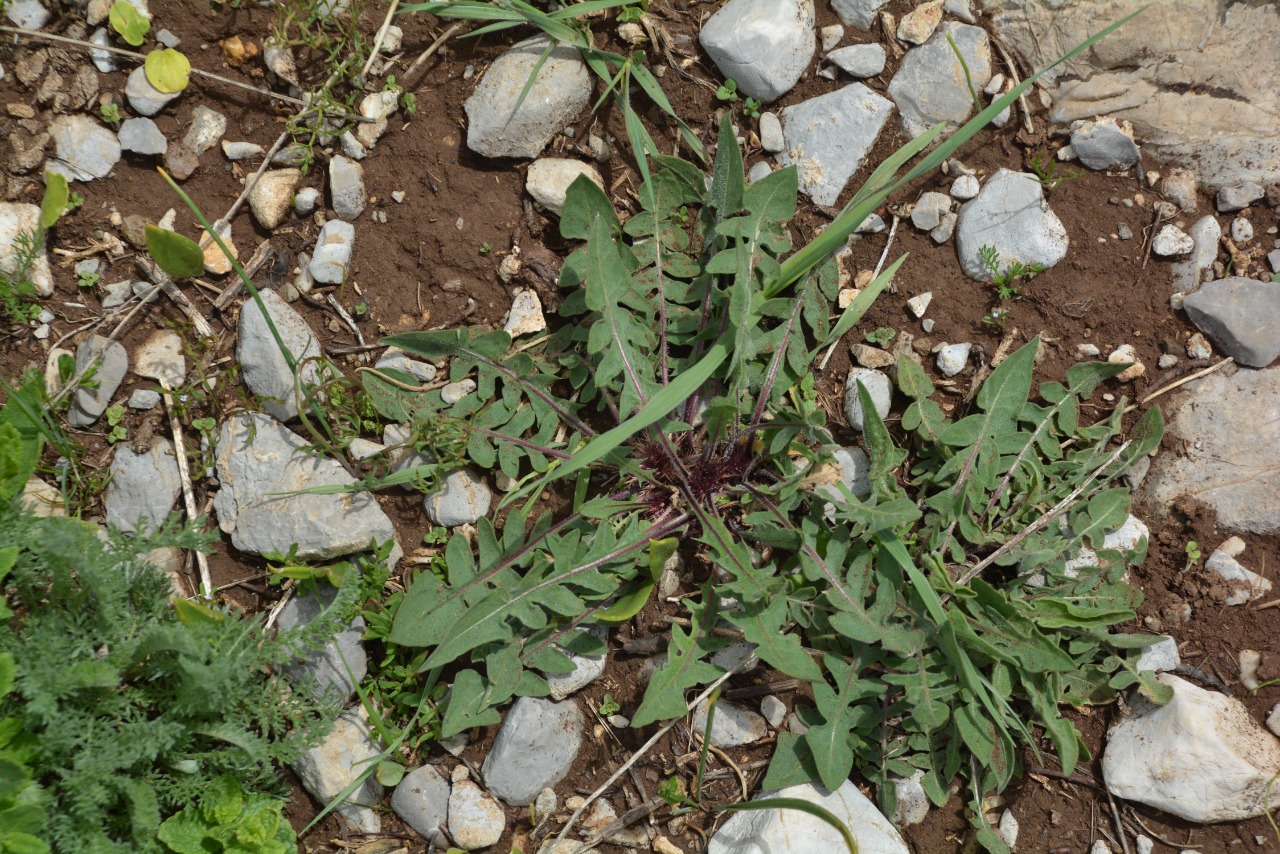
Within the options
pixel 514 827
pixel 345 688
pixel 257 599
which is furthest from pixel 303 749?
pixel 514 827

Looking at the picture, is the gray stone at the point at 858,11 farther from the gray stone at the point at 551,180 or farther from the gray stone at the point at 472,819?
the gray stone at the point at 472,819

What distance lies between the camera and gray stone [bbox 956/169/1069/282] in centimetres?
307

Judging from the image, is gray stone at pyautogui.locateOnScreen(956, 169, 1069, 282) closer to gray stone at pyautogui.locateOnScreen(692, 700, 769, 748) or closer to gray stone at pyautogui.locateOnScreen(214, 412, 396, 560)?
gray stone at pyautogui.locateOnScreen(692, 700, 769, 748)

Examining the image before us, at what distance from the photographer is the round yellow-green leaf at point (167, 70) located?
9.84 ft

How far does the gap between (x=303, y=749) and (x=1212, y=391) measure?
10.6 feet

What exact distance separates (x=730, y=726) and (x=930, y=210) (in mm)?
1952

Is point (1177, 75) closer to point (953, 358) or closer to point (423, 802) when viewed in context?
point (953, 358)

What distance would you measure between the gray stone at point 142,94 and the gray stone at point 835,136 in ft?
7.37

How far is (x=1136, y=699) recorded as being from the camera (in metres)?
2.88

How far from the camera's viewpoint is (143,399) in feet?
9.77

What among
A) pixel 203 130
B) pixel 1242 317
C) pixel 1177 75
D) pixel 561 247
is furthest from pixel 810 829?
pixel 203 130

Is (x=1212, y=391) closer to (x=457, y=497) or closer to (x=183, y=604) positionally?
(x=457, y=497)

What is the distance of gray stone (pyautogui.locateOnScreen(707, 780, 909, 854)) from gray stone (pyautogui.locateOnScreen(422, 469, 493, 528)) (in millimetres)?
1354

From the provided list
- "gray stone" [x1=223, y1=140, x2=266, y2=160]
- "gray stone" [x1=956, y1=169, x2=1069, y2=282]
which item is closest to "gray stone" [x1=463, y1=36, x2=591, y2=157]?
"gray stone" [x1=223, y1=140, x2=266, y2=160]
